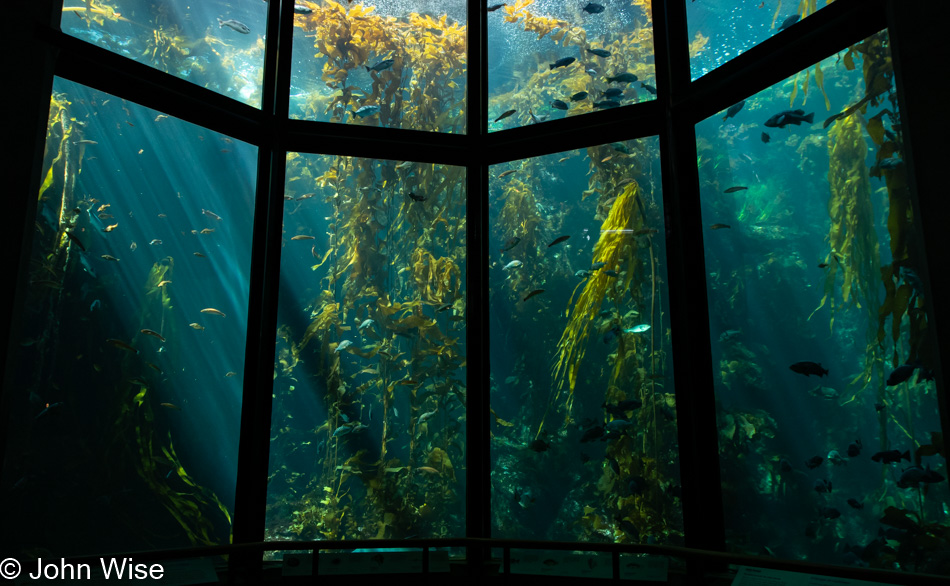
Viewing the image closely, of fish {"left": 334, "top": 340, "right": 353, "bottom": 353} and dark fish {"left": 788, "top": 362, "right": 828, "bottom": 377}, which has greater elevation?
fish {"left": 334, "top": 340, "right": 353, "bottom": 353}

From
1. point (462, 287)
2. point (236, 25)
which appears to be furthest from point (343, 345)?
point (236, 25)

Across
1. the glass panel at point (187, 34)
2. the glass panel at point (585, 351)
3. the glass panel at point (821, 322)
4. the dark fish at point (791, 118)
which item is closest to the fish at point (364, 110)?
the glass panel at point (187, 34)

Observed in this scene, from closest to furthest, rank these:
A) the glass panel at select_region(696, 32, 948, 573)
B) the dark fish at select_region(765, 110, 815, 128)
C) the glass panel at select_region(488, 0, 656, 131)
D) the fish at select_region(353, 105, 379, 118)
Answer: the glass panel at select_region(696, 32, 948, 573)
the dark fish at select_region(765, 110, 815, 128)
the glass panel at select_region(488, 0, 656, 131)
the fish at select_region(353, 105, 379, 118)

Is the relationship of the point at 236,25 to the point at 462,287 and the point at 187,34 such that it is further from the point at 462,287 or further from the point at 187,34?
the point at 462,287

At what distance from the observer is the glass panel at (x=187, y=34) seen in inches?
144

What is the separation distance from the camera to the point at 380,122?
4680 mm

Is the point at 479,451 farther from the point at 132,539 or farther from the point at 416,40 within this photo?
the point at 132,539

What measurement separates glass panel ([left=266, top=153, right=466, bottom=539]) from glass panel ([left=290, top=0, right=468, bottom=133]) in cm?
51

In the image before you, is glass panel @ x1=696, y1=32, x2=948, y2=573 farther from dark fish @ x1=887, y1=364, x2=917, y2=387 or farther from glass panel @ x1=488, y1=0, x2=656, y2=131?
glass panel @ x1=488, y1=0, x2=656, y2=131

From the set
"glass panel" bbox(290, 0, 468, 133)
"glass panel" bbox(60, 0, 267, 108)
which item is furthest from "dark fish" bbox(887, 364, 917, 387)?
"glass panel" bbox(60, 0, 267, 108)

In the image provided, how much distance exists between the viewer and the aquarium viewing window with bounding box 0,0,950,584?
2570 mm

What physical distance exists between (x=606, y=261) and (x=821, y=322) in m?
7.66

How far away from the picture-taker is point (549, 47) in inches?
170

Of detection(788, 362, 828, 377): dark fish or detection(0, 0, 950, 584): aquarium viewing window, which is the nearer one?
detection(0, 0, 950, 584): aquarium viewing window
